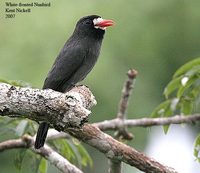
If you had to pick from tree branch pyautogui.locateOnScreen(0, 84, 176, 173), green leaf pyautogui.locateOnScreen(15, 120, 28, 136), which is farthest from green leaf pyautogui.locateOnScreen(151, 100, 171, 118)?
tree branch pyautogui.locateOnScreen(0, 84, 176, 173)

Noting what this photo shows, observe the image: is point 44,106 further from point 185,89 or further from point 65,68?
point 65,68

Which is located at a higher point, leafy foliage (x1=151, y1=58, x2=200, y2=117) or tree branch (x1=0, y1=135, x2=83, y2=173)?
leafy foliage (x1=151, y1=58, x2=200, y2=117)

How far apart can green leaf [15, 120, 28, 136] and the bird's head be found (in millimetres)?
1081

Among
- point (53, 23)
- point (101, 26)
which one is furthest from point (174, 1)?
point (101, 26)

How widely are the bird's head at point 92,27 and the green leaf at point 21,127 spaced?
1.08 meters

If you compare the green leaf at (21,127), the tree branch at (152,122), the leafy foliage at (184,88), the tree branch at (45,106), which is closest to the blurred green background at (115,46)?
the tree branch at (152,122)

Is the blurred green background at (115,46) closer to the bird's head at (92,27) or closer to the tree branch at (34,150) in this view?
the bird's head at (92,27)

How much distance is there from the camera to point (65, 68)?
473cm

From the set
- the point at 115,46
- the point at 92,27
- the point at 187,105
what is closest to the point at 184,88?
the point at 187,105

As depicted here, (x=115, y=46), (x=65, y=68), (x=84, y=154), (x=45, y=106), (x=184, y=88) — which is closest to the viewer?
(x=45, y=106)

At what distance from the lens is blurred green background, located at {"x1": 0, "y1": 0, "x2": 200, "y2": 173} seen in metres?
9.48

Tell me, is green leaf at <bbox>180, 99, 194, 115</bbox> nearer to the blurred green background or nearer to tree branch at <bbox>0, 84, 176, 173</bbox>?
tree branch at <bbox>0, 84, 176, 173</bbox>

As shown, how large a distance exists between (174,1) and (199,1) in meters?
0.65

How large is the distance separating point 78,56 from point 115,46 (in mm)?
5779
